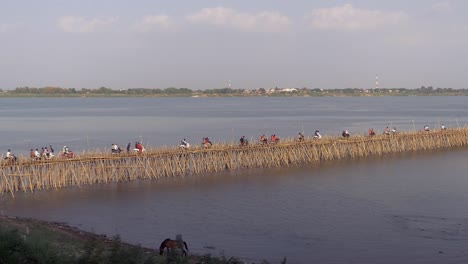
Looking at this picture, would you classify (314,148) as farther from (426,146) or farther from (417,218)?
(417,218)

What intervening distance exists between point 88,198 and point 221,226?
744cm

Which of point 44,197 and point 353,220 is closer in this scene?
point 353,220

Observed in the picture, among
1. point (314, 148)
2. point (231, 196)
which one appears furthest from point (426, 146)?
point (231, 196)

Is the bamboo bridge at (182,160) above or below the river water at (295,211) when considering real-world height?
above

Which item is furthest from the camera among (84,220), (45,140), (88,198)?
(45,140)

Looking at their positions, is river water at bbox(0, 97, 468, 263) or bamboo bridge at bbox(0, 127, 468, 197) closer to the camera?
river water at bbox(0, 97, 468, 263)

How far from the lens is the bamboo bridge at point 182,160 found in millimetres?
26047

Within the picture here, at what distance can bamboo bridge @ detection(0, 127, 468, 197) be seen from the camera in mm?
26047

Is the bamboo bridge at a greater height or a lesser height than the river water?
greater

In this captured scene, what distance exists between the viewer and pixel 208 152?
101 ft

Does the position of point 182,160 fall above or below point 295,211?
above

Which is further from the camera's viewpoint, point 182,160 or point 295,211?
point 182,160

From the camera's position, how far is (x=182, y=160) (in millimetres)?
30250

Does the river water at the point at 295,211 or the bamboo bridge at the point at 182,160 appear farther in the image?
the bamboo bridge at the point at 182,160
